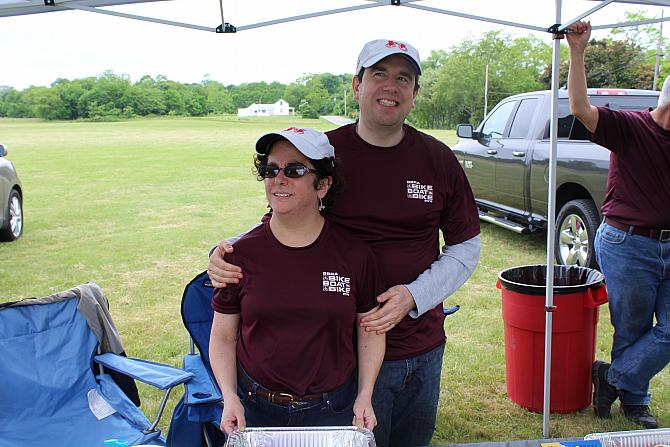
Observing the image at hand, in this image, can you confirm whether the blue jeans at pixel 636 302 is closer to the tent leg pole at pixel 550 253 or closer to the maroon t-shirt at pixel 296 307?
the tent leg pole at pixel 550 253

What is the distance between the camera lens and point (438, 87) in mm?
40188

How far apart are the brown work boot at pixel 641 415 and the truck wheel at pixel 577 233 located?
263 cm

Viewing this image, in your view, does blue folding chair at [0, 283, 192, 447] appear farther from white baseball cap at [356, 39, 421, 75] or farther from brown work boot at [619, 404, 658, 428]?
brown work boot at [619, 404, 658, 428]

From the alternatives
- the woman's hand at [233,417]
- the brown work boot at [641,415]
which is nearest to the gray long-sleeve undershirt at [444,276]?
the woman's hand at [233,417]

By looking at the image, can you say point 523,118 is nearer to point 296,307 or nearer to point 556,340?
point 556,340

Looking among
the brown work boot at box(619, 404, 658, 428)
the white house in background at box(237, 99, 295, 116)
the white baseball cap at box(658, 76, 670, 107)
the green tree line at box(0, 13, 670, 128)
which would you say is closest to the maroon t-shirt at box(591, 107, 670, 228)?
the white baseball cap at box(658, 76, 670, 107)

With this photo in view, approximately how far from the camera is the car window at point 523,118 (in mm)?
7141

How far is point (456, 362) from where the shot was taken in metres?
4.44

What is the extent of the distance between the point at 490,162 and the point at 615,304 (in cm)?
461

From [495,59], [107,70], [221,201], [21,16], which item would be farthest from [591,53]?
[21,16]

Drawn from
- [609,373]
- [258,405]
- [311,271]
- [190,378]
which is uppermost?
[311,271]

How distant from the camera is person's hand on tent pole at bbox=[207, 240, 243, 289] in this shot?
71.1 inches

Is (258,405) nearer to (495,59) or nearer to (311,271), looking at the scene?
(311,271)

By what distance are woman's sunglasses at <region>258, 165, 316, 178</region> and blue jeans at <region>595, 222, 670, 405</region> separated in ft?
6.58
